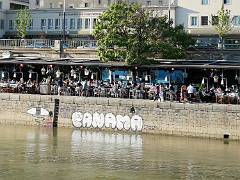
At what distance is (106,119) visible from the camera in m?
53.0

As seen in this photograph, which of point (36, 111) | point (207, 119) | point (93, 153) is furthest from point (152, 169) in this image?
point (36, 111)

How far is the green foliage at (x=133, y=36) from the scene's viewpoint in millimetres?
59312

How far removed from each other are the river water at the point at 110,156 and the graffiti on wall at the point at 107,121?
1.06 m

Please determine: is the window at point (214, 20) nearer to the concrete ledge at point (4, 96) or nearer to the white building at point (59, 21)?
the white building at point (59, 21)

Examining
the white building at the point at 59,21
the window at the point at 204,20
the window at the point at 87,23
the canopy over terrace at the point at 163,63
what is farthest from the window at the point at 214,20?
the canopy over terrace at the point at 163,63

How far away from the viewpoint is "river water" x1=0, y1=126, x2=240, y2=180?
119 feet

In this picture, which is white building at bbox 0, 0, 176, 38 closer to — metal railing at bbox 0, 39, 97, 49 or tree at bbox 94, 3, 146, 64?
metal railing at bbox 0, 39, 97, 49

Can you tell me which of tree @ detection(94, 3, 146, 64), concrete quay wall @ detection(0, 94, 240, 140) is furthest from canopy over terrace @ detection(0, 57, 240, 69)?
concrete quay wall @ detection(0, 94, 240, 140)

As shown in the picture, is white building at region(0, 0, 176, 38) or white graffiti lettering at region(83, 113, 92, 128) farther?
white building at region(0, 0, 176, 38)

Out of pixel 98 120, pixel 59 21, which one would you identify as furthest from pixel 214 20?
pixel 98 120

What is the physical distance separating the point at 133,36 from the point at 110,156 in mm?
20589

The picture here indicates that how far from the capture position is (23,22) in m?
98.7

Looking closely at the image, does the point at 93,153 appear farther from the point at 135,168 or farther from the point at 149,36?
the point at 149,36

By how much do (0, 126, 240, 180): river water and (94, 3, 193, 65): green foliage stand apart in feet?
34.0
